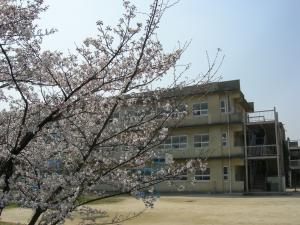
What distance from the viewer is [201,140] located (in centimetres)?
3647

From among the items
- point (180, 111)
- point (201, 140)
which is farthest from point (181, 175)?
point (201, 140)

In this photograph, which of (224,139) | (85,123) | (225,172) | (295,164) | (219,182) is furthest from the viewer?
(295,164)

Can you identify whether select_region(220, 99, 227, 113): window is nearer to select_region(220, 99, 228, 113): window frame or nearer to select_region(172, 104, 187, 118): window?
select_region(220, 99, 228, 113): window frame

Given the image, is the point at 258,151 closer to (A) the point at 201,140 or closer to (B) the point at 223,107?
(B) the point at 223,107

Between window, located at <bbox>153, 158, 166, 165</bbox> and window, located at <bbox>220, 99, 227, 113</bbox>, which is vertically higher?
window, located at <bbox>220, 99, 227, 113</bbox>

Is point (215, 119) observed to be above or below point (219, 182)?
above

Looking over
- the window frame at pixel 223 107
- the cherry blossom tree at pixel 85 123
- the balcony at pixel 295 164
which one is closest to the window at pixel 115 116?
the cherry blossom tree at pixel 85 123

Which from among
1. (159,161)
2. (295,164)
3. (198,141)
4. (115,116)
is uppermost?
(198,141)

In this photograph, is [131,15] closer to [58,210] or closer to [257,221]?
[58,210]

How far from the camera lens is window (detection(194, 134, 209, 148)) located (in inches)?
1427

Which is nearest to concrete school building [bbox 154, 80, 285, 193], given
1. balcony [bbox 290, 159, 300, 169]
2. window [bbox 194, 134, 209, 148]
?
window [bbox 194, 134, 209, 148]

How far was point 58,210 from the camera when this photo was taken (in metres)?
3.90

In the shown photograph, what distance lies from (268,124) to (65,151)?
33.6 meters

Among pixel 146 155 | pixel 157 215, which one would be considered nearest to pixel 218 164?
pixel 157 215
